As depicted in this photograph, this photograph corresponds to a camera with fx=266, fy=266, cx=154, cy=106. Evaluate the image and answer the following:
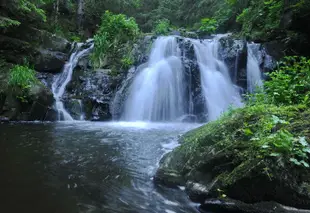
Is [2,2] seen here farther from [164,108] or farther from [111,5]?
[111,5]

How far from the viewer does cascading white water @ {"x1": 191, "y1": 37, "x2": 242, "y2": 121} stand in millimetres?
10422

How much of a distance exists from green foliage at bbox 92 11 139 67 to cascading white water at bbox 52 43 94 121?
3.07 ft

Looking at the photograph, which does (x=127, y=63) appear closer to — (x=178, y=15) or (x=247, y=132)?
(x=247, y=132)

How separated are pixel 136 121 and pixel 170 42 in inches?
169

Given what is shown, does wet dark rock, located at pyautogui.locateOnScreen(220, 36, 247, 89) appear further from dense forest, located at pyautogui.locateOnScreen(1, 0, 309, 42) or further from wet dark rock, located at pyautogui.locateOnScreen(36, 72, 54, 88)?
wet dark rock, located at pyautogui.locateOnScreen(36, 72, 54, 88)

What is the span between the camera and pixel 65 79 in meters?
12.2

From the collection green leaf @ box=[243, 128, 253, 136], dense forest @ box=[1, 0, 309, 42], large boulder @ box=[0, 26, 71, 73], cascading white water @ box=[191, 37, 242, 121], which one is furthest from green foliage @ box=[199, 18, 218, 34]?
green leaf @ box=[243, 128, 253, 136]

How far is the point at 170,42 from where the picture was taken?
40.3 ft

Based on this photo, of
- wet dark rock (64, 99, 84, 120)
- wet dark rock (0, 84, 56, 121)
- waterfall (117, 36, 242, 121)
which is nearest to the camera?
wet dark rock (0, 84, 56, 121)

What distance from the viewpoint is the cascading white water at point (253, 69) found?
11.2 metres

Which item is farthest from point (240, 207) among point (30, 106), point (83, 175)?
point (30, 106)

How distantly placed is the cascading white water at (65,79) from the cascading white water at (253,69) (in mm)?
7474

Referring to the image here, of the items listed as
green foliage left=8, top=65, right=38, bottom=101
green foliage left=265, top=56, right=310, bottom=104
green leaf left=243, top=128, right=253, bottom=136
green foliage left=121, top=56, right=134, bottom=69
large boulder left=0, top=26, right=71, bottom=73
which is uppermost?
large boulder left=0, top=26, right=71, bottom=73

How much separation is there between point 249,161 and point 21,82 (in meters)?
9.18
